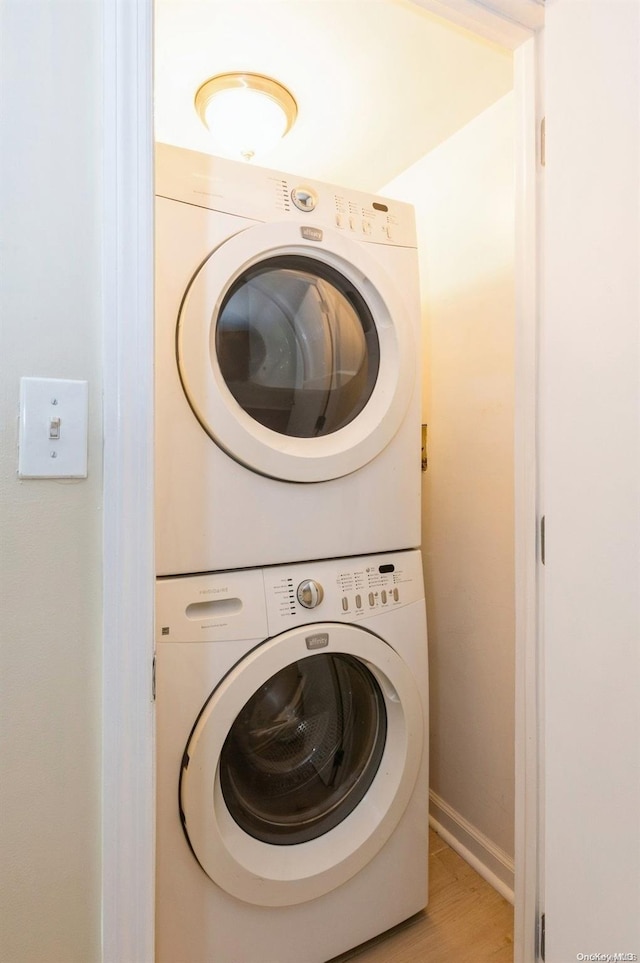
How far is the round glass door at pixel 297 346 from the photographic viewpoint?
3.49 feet

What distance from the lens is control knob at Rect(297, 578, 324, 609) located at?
1.08 meters

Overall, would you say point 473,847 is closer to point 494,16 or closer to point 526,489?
point 526,489

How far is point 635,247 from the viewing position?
68 centimetres

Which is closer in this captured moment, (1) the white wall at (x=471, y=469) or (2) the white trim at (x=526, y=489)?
(2) the white trim at (x=526, y=489)

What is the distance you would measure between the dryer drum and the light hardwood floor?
0.38m

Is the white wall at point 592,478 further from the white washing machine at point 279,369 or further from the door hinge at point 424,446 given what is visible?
the door hinge at point 424,446

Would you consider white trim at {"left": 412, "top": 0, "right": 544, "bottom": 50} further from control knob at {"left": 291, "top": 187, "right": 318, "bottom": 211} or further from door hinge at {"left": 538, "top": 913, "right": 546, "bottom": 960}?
door hinge at {"left": 538, "top": 913, "right": 546, "bottom": 960}

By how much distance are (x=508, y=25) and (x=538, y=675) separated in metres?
1.18

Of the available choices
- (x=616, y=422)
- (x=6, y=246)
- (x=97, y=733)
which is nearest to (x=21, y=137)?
(x=6, y=246)

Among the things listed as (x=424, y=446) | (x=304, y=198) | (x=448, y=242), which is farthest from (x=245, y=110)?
(x=424, y=446)

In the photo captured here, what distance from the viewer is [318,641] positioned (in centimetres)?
107

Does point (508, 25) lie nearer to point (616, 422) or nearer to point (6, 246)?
point (616, 422)

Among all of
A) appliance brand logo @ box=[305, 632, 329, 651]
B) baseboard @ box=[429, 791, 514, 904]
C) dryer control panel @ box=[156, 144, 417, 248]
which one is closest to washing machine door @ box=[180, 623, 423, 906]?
appliance brand logo @ box=[305, 632, 329, 651]

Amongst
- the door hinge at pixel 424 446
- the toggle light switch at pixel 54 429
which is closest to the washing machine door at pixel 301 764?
the toggle light switch at pixel 54 429
